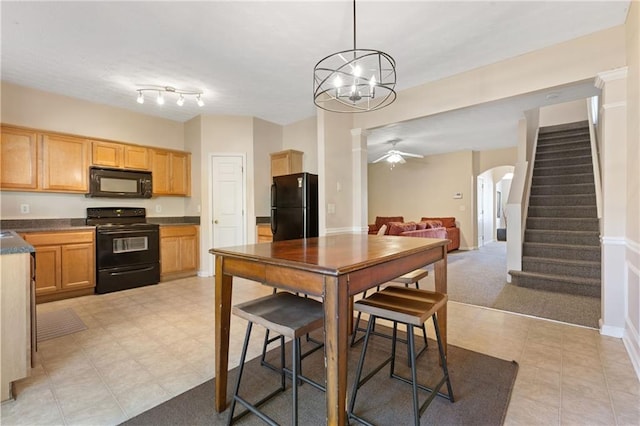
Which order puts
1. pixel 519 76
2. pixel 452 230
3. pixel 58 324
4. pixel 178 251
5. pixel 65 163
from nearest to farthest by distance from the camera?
pixel 58 324 < pixel 519 76 < pixel 65 163 < pixel 178 251 < pixel 452 230

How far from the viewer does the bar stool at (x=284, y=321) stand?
131 cm

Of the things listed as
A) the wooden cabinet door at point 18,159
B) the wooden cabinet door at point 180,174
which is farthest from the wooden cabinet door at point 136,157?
the wooden cabinet door at point 18,159

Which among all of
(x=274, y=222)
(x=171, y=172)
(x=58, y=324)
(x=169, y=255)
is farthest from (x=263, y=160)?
(x=58, y=324)

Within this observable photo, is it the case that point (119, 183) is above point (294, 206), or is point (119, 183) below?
above

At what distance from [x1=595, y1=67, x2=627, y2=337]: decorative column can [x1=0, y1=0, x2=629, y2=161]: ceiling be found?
0.52 meters

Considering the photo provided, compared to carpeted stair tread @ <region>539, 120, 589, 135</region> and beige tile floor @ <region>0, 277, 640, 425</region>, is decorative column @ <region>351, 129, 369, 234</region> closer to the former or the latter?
beige tile floor @ <region>0, 277, 640, 425</region>

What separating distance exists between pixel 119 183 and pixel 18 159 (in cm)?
105

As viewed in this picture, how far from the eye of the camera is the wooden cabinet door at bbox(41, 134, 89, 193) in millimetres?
3672

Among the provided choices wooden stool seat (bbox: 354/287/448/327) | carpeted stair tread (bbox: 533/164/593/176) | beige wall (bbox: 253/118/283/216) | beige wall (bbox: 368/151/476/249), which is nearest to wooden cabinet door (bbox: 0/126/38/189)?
beige wall (bbox: 253/118/283/216)

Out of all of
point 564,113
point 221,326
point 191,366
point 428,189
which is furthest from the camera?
point 428,189

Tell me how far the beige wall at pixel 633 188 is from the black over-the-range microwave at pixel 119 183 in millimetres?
5469

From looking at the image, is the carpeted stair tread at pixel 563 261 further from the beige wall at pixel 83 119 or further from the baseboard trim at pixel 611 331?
the beige wall at pixel 83 119

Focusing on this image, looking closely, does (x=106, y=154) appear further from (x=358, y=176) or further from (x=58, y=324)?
(x=358, y=176)

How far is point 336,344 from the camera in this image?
1.10 m
